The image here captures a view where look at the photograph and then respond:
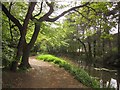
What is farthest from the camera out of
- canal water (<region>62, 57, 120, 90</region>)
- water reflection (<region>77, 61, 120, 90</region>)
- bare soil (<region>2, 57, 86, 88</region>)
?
canal water (<region>62, 57, 120, 90</region>)

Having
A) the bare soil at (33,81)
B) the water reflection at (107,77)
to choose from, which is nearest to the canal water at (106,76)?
the water reflection at (107,77)

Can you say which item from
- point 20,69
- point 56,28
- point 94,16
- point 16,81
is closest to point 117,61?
point 56,28

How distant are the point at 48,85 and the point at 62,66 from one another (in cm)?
554

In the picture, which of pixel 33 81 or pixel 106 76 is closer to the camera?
pixel 33 81

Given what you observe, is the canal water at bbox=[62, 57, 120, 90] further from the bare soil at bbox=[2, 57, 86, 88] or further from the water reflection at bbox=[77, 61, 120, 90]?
the bare soil at bbox=[2, 57, 86, 88]

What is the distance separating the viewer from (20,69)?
1147cm

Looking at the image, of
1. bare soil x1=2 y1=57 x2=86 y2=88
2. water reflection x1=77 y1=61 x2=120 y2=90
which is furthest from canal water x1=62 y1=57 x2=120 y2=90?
bare soil x1=2 y1=57 x2=86 y2=88

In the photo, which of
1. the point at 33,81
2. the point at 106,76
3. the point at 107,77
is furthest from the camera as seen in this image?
the point at 106,76

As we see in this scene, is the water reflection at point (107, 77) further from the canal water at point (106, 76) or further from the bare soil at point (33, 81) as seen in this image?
the bare soil at point (33, 81)

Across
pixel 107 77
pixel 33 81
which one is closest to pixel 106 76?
pixel 107 77

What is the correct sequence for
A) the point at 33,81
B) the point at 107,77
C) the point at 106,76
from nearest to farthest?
the point at 33,81, the point at 107,77, the point at 106,76

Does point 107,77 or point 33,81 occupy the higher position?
point 33,81

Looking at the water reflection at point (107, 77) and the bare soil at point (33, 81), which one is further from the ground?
the bare soil at point (33, 81)

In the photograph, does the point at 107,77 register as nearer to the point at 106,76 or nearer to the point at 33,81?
the point at 106,76
